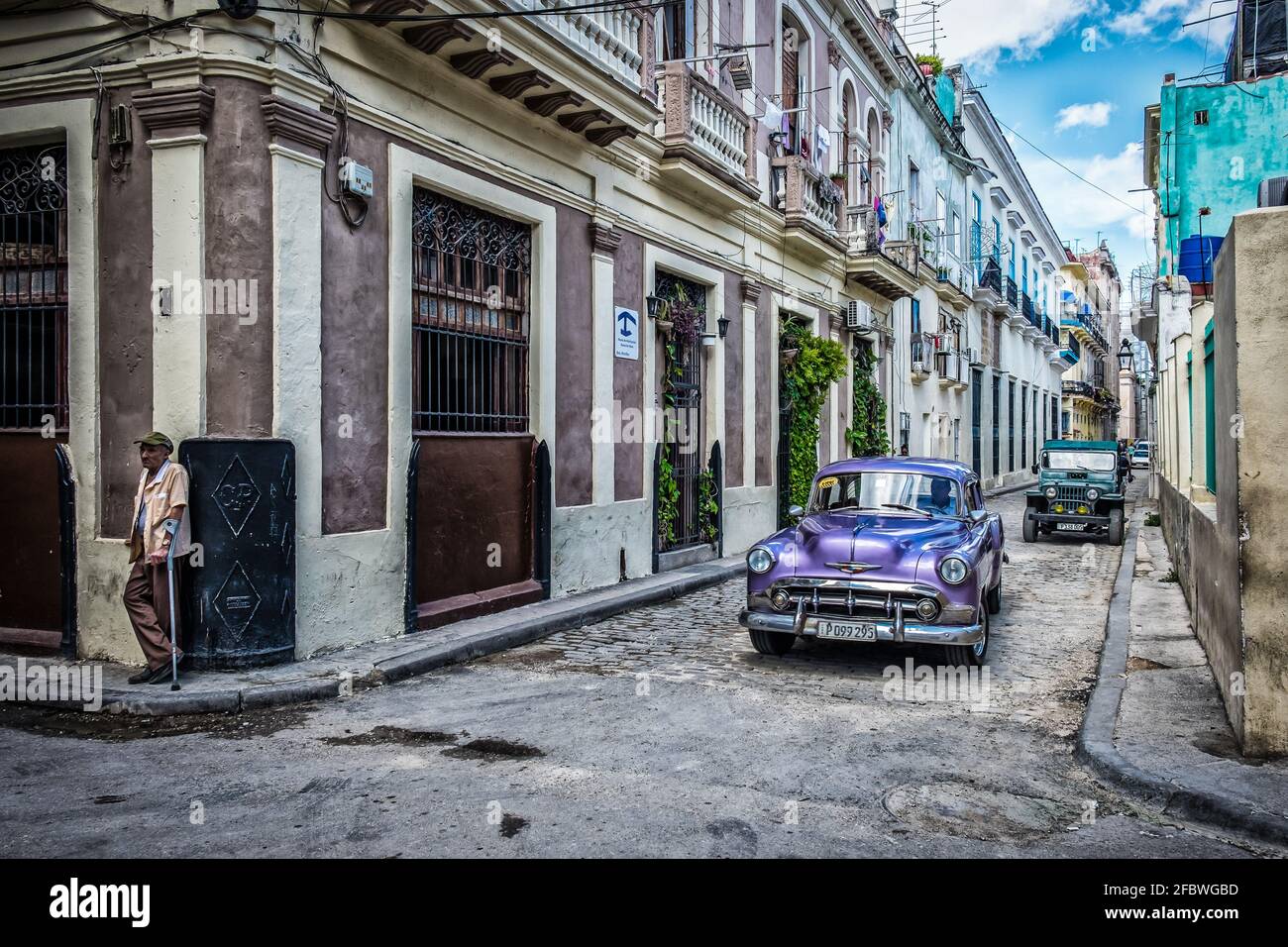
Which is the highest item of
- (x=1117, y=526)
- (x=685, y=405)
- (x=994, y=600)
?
(x=685, y=405)

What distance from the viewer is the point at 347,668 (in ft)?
23.3

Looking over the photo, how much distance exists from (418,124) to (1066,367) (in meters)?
51.9

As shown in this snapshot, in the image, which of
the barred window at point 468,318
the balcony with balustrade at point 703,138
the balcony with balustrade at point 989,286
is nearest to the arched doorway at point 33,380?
the barred window at point 468,318

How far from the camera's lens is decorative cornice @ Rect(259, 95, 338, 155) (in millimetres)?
7133

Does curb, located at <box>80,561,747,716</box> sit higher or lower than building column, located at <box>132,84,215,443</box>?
lower

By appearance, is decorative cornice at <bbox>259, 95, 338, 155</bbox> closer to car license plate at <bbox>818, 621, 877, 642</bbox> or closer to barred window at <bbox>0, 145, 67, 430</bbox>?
barred window at <bbox>0, 145, 67, 430</bbox>

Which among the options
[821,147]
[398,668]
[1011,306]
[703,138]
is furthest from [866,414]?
[1011,306]

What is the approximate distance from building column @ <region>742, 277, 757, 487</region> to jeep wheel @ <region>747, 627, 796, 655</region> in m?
7.79

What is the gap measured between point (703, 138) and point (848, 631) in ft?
28.0

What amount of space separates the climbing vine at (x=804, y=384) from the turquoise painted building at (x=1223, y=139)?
11705mm

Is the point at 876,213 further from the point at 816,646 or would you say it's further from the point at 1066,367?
the point at 1066,367

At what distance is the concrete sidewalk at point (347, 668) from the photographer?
Answer: 6223 millimetres

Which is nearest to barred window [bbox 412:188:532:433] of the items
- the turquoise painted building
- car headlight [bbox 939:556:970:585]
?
car headlight [bbox 939:556:970:585]

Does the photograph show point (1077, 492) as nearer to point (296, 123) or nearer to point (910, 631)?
point (910, 631)
